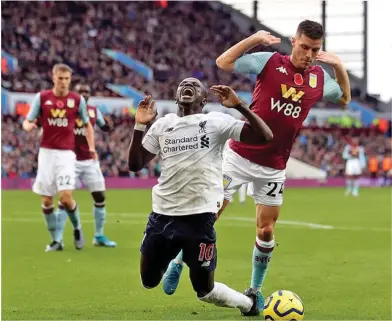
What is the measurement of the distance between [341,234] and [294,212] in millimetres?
5369

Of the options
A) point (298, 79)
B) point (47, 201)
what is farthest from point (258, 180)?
point (47, 201)

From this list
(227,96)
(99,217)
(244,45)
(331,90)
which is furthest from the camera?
(99,217)

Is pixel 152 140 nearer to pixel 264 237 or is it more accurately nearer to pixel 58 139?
pixel 264 237

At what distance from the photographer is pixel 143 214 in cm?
1794

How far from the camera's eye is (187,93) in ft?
19.2

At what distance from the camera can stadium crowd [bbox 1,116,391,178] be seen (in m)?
32.3

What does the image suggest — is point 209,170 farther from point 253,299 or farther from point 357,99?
point 357,99

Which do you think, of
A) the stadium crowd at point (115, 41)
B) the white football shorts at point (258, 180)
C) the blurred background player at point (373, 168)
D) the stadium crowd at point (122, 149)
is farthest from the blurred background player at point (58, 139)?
the blurred background player at point (373, 168)

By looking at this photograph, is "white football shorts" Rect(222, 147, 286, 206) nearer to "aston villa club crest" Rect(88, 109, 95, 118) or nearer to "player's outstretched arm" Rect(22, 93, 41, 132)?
"player's outstretched arm" Rect(22, 93, 41, 132)

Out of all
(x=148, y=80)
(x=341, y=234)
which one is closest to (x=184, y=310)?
(x=341, y=234)

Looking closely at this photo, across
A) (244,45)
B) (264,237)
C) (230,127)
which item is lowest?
(264,237)

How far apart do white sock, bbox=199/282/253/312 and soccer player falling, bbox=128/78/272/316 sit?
24 mm

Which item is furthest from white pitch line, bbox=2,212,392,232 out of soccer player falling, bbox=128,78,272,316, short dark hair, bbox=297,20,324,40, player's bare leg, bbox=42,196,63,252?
soccer player falling, bbox=128,78,272,316

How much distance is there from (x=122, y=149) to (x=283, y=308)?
28.9 m
